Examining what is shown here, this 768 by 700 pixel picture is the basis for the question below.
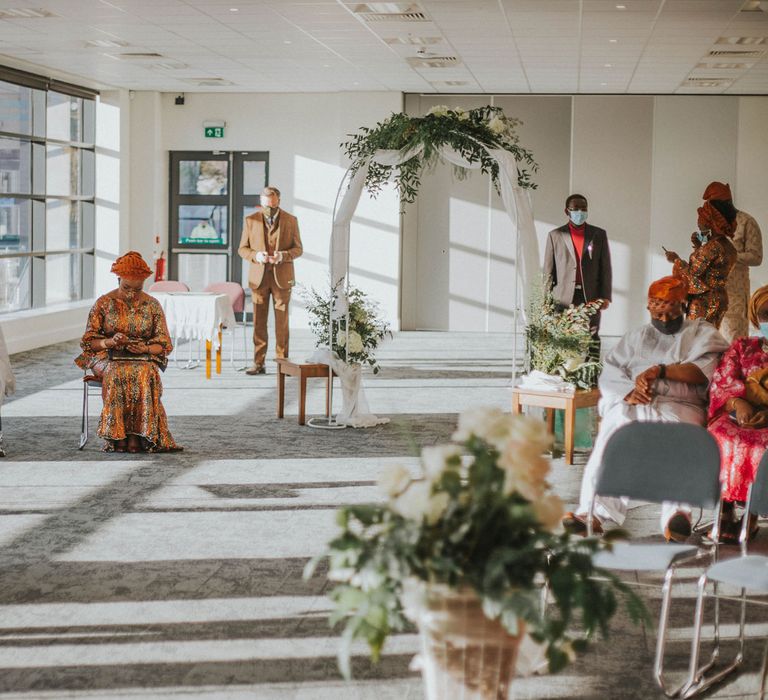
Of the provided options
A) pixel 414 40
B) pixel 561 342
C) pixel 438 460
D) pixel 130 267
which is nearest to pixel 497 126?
pixel 561 342

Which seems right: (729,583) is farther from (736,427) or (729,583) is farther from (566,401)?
(566,401)

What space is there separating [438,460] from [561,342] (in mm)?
5496

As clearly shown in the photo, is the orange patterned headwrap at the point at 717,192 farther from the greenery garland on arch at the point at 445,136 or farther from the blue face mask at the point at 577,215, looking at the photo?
the greenery garland on arch at the point at 445,136

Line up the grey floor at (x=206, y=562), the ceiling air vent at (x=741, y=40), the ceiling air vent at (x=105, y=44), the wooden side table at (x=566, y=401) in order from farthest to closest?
the ceiling air vent at (x=105, y=44), the ceiling air vent at (x=741, y=40), the wooden side table at (x=566, y=401), the grey floor at (x=206, y=562)

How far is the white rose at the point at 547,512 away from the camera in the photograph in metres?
2.79

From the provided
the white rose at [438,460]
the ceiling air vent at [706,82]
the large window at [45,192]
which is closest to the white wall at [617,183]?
the ceiling air vent at [706,82]

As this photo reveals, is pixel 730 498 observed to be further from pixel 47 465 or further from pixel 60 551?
pixel 47 465

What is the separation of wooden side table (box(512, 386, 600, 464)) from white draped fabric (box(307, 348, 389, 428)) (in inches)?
67.8

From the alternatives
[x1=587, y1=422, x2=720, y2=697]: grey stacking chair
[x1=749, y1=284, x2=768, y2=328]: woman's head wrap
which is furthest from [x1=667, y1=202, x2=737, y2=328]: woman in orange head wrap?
[x1=587, y1=422, x2=720, y2=697]: grey stacking chair

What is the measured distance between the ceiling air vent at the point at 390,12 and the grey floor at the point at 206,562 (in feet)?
11.5

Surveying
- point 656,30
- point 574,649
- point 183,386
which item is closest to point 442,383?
point 183,386

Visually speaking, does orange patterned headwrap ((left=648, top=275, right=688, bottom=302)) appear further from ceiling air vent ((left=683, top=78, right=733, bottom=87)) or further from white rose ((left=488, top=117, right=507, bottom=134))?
ceiling air vent ((left=683, top=78, right=733, bottom=87))

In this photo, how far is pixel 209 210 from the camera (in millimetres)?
17750

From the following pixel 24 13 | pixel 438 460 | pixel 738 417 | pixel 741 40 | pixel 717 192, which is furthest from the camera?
pixel 741 40
